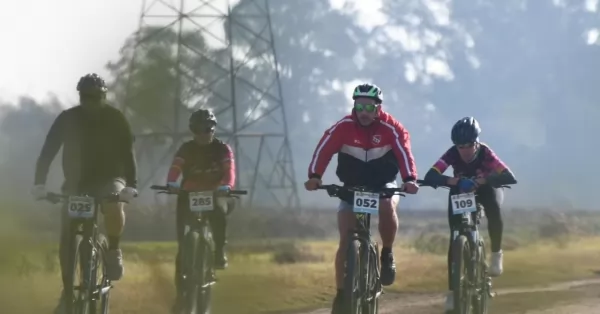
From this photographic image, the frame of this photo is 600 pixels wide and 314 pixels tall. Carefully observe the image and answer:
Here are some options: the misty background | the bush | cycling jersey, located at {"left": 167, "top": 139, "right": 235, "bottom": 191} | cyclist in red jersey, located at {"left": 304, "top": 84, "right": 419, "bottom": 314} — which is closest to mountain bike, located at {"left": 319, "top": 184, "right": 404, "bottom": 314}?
cyclist in red jersey, located at {"left": 304, "top": 84, "right": 419, "bottom": 314}

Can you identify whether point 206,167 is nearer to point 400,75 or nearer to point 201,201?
point 201,201

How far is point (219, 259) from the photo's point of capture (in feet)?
26.7

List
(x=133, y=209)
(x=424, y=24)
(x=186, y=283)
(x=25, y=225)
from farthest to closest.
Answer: (x=424, y=24)
(x=133, y=209)
(x=25, y=225)
(x=186, y=283)

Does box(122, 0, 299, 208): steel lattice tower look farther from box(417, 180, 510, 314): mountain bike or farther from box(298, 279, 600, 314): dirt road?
box(417, 180, 510, 314): mountain bike

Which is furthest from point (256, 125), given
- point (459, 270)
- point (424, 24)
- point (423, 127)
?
point (459, 270)

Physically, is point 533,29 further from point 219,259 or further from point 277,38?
point 219,259

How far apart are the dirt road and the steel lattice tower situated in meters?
2.58

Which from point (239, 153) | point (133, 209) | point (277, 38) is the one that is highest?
point (277, 38)

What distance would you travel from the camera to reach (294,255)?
12.8 m

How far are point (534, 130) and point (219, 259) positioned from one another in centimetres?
984

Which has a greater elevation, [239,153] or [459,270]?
[239,153]

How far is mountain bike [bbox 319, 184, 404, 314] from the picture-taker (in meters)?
6.16

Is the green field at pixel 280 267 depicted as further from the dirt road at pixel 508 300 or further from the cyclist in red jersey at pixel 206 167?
the cyclist in red jersey at pixel 206 167

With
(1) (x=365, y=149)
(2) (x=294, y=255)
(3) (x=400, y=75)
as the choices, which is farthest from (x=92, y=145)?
(3) (x=400, y=75)
